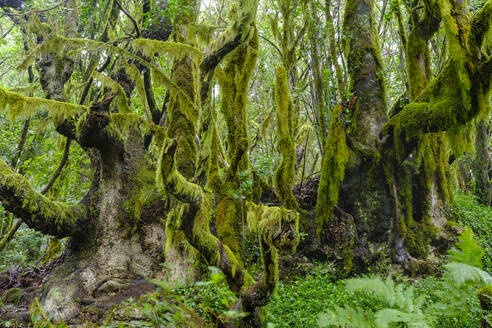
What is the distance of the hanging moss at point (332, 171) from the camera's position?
22.7ft

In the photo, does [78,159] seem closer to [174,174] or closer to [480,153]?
[174,174]

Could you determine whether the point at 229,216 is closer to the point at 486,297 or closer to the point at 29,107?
the point at 29,107

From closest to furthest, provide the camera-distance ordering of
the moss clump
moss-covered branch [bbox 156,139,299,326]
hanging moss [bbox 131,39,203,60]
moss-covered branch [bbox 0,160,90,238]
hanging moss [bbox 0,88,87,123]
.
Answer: moss-covered branch [bbox 156,139,299,326], moss-covered branch [bbox 0,160,90,238], hanging moss [bbox 0,88,87,123], hanging moss [bbox 131,39,203,60], the moss clump

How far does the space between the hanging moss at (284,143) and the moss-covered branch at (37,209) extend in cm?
380

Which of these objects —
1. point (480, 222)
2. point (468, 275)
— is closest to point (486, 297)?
point (468, 275)

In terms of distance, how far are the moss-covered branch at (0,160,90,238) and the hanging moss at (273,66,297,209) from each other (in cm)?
380

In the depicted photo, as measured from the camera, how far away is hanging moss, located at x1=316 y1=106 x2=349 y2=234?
22.7 ft

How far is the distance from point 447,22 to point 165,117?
6568mm

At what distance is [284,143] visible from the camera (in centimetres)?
642

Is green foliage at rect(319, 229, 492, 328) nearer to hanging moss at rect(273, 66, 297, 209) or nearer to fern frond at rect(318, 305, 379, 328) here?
fern frond at rect(318, 305, 379, 328)

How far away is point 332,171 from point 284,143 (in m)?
1.37

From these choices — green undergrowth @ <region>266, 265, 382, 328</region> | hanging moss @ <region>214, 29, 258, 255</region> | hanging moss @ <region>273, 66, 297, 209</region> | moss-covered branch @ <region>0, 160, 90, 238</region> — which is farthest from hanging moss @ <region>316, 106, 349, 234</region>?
moss-covered branch @ <region>0, 160, 90, 238</region>

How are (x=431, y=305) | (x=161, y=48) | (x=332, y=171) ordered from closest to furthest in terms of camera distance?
(x=431, y=305), (x=161, y=48), (x=332, y=171)

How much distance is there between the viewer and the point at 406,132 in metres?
6.32
